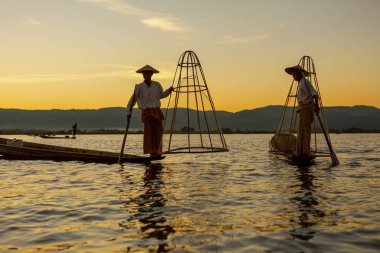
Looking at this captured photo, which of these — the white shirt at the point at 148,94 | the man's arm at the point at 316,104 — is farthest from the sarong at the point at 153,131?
the man's arm at the point at 316,104

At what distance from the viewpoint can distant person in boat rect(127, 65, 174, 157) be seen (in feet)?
43.2

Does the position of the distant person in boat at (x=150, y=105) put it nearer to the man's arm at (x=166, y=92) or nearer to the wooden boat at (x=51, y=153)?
the man's arm at (x=166, y=92)

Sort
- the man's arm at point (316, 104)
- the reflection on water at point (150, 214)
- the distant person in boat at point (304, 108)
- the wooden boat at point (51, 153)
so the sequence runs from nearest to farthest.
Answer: the reflection on water at point (150, 214), the man's arm at point (316, 104), the distant person in boat at point (304, 108), the wooden boat at point (51, 153)

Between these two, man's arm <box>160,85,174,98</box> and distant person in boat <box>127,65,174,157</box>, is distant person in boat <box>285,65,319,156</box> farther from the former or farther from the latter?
distant person in boat <box>127,65,174,157</box>

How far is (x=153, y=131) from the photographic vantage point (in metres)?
13.4

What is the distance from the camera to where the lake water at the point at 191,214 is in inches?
183

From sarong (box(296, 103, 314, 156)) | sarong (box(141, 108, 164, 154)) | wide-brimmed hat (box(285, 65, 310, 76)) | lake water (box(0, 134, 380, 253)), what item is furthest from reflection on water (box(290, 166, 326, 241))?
sarong (box(141, 108, 164, 154))

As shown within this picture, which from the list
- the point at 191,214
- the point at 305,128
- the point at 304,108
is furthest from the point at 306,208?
the point at 304,108

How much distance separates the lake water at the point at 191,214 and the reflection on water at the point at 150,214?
0.01m

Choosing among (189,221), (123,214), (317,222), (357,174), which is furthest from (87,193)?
(357,174)

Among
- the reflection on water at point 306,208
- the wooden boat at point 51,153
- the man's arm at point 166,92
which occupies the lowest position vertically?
the reflection on water at point 306,208

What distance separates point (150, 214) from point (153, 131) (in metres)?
7.37

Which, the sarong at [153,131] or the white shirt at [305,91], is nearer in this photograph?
the white shirt at [305,91]

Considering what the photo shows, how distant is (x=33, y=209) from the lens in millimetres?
6602
